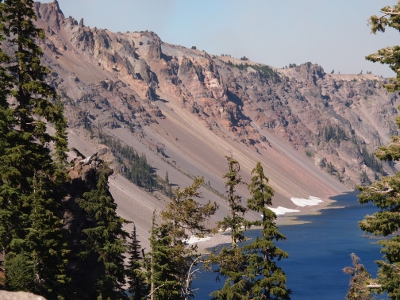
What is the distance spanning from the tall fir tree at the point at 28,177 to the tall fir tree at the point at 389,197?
15.7 metres

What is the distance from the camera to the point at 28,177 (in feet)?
83.7

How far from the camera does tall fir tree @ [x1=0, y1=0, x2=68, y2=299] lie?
24.3m

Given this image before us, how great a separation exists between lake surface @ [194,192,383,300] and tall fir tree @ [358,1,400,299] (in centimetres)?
7090

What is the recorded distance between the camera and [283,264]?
365ft

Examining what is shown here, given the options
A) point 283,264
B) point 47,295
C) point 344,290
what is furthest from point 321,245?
point 47,295

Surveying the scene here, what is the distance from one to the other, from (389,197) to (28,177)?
58.4 feet

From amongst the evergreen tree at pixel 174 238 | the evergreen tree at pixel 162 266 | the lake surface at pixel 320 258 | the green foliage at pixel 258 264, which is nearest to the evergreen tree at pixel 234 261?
the green foliage at pixel 258 264

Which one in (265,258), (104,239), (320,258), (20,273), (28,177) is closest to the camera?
(20,273)

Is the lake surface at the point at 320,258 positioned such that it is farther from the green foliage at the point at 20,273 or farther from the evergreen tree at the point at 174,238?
the green foliage at the point at 20,273

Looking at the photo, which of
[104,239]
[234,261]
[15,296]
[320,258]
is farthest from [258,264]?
[320,258]

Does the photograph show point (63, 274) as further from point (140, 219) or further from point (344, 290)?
point (140, 219)

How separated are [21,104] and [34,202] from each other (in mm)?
5172

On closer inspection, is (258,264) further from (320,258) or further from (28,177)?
(320,258)

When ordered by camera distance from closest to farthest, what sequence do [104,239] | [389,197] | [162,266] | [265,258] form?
[389,197] < [162,266] < [265,258] < [104,239]
